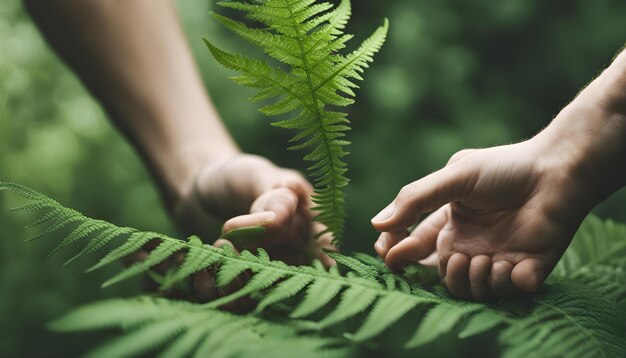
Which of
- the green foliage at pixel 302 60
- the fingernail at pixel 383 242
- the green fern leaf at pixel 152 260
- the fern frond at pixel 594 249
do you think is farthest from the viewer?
the fern frond at pixel 594 249

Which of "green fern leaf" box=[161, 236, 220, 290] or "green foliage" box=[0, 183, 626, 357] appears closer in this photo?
"green foliage" box=[0, 183, 626, 357]

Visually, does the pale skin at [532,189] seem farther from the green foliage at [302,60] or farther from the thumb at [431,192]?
the green foliage at [302,60]

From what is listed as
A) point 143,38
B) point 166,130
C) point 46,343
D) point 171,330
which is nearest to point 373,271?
point 171,330

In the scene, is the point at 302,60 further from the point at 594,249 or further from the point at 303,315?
the point at 594,249

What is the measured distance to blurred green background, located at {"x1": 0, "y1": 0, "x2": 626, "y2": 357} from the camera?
2.43m

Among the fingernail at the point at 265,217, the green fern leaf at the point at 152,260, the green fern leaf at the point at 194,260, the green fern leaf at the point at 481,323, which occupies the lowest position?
the green fern leaf at the point at 481,323

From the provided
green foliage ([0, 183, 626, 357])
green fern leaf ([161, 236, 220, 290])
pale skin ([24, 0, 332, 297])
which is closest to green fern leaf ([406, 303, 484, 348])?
green foliage ([0, 183, 626, 357])

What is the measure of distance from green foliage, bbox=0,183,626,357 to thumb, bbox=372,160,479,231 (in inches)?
3.5

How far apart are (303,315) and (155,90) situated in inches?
45.7

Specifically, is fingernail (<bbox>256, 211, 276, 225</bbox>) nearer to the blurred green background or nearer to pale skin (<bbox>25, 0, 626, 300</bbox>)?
pale skin (<bbox>25, 0, 626, 300</bbox>)

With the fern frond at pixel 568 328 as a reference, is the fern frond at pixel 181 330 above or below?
above

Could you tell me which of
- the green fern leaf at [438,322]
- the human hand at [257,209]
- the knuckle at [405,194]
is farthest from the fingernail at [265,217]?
the green fern leaf at [438,322]

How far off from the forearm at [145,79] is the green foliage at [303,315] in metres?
0.81

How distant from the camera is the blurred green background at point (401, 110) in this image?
2430 mm
